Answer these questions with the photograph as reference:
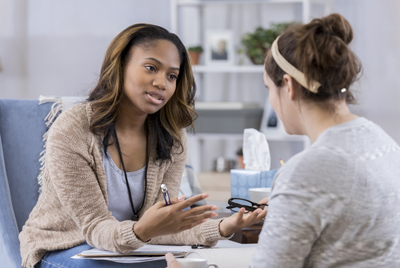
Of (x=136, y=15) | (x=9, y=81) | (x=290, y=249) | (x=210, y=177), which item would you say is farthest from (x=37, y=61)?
(x=290, y=249)

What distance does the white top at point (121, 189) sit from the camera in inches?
48.8

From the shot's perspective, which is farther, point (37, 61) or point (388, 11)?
point (37, 61)

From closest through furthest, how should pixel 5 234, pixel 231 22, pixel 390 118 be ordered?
pixel 5 234
pixel 390 118
pixel 231 22

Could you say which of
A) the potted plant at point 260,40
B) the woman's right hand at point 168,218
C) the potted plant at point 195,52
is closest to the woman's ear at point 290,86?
the woman's right hand at point 168,218

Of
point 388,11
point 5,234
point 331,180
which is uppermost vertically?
point 388,11

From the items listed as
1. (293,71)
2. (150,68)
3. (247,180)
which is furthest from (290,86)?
(247,180)

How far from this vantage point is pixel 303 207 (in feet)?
2.21

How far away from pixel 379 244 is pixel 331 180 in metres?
0.14

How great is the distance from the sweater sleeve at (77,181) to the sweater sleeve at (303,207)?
1.63ft

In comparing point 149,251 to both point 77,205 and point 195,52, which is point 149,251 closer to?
point 77,205

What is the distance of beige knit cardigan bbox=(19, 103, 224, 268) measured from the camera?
1083 mm

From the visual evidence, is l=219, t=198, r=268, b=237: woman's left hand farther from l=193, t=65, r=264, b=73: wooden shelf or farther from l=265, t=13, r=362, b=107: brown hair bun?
l=193, t=65, r=264, b=73: wooden shelf

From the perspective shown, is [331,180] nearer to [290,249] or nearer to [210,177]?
[290,249]

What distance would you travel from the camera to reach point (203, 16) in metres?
3.07
